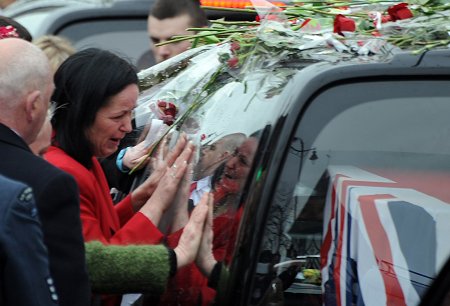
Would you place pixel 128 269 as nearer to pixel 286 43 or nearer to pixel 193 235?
pixel 193 235

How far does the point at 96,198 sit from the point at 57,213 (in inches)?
26.2

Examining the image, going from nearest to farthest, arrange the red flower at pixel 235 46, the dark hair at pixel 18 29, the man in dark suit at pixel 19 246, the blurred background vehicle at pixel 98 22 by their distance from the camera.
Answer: the man in dark suit at pixel 19 246
the red flower at pixel 235 46
the dark hair at pixel 18 29
the blurred background vehicle at pixel 98 22

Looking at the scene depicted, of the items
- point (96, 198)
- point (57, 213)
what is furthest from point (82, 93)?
point (57, 213)

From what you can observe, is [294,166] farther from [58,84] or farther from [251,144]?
[58,84]

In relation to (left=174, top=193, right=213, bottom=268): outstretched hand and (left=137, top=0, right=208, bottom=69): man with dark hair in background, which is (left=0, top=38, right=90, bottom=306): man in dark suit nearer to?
(left=174, top=193, right=213, bottom=268): outstretched hand

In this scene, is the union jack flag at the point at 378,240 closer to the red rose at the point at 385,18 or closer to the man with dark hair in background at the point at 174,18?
the red rose at the point at 385,18

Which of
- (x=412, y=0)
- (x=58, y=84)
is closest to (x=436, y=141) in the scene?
(x=412, y=0)

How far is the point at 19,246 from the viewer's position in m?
2.61

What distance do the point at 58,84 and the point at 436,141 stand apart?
118cm

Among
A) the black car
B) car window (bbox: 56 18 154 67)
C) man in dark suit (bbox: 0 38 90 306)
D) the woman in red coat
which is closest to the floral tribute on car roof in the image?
the black car

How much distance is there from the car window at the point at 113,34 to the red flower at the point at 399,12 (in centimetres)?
440

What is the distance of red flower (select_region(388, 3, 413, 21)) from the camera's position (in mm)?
3578

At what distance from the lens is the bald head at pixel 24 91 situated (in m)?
2.87

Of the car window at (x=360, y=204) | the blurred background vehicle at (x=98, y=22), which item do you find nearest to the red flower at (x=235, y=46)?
the car window at (x=360, y=204)
